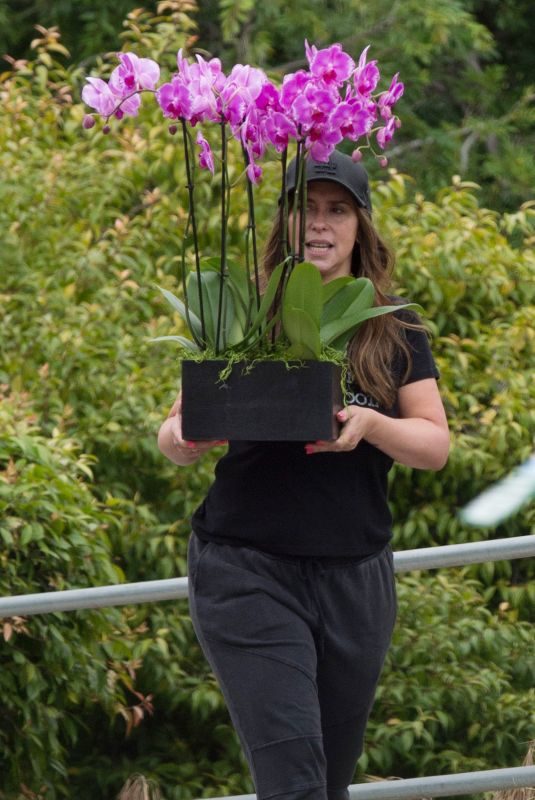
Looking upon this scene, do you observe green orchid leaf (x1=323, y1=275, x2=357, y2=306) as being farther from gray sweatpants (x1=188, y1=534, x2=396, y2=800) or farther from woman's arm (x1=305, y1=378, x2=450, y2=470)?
gray sweatpants (x1=188, y1=534, x2=396, y2=800)

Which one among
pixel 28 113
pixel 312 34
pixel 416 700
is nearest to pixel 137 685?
pixel 416 700

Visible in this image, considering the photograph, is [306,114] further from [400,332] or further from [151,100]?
[151,100]

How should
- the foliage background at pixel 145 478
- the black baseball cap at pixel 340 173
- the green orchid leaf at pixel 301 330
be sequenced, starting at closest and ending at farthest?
the green orchid leaf at pixel 301 330, the black baseball cap at pixel 340 173, the foliage background at pixel 145 478

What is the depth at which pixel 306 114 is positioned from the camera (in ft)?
7.72

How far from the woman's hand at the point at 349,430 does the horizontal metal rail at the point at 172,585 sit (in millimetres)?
769

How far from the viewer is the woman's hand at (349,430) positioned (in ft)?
8.07

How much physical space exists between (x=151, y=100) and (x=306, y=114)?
131 inches

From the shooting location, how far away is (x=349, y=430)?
246cm

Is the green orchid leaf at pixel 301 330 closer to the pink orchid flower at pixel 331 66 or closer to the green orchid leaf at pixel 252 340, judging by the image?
the green orchid leaf at pixel 252 340

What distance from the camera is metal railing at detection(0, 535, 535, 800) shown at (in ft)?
10.6

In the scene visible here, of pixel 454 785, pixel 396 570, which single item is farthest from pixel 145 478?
pixel 454 785

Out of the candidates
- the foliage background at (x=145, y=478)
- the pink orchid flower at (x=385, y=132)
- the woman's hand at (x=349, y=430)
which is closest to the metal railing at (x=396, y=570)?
the foliage background at (x=145, y=478)

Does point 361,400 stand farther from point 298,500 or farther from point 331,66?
point 331,66

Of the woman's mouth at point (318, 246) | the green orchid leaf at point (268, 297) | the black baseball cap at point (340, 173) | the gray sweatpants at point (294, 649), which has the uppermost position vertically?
the black baseball cap at point (340, 173)
